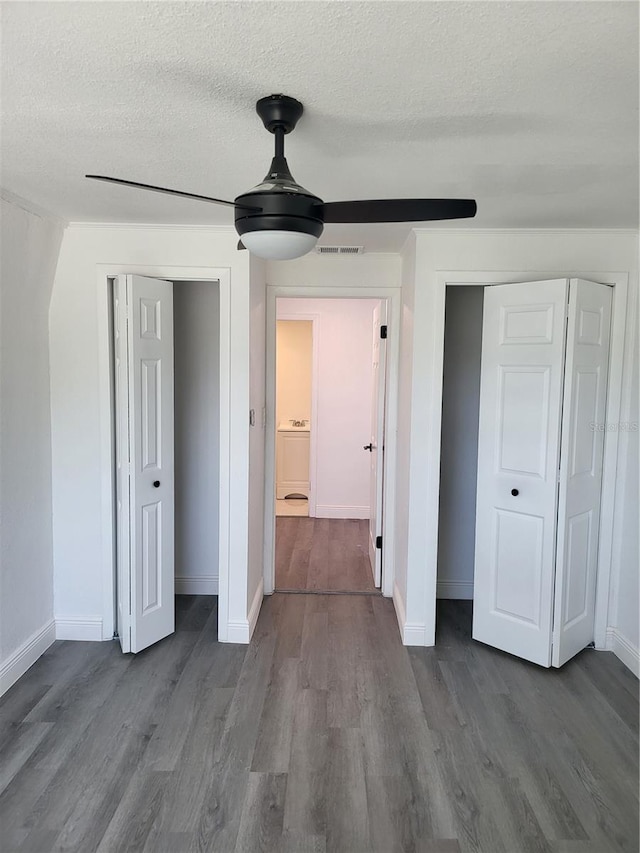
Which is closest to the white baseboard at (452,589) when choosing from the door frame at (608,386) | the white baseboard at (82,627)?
the door frame at (608,386)

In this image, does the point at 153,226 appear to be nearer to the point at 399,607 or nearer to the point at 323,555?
the point at 399,607

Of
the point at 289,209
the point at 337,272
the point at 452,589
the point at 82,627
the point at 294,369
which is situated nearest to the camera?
the point at 289,209

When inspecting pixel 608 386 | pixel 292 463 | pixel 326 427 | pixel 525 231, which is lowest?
pixel 292 463

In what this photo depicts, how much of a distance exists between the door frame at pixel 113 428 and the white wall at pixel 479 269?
1058mm

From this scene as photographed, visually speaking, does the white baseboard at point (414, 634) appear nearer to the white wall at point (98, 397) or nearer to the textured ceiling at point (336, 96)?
the white wall at point (98, 397)

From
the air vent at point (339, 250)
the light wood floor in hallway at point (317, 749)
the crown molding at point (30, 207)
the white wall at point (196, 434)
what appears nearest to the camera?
the light wood floor in hallway at point (317, 749)

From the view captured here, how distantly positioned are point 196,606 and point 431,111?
3.40 m

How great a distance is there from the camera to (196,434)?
4.17m

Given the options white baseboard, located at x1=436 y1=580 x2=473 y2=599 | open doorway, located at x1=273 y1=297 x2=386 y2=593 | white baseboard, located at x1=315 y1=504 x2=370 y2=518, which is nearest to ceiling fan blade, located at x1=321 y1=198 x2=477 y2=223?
white baseboard, located at x1=436 y1=580 x2=473 y2=599

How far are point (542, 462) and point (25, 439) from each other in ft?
9.13

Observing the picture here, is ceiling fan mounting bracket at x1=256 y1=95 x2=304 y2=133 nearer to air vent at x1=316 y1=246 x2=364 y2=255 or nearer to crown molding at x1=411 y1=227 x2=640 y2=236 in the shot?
crown molding at x1=411 y1=227 x2=640 y2=236

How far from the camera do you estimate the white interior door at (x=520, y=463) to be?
3037 mm

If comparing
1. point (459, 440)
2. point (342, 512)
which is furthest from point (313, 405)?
point (459, 440)

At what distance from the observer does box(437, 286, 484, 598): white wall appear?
4.08 meters
